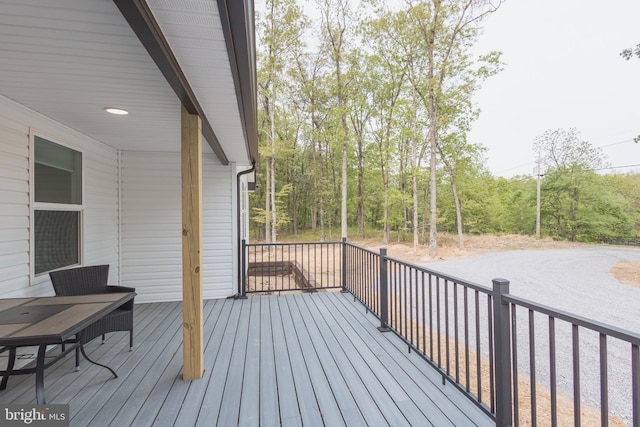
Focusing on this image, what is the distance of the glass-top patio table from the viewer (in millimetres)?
1563

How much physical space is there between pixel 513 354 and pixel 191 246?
7.36 ft

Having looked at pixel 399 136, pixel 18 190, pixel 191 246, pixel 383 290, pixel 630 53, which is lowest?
pixel 383 290

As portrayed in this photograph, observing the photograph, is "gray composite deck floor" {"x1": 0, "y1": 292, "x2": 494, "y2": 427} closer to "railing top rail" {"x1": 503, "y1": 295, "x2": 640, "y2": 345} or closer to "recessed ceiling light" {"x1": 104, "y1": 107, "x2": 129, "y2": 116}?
"railing top rail" {"x1": 503, "y1": 295, "x2": 640, "y2": 345}

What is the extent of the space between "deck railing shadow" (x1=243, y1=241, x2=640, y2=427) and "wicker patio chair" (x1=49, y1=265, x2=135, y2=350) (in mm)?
2647

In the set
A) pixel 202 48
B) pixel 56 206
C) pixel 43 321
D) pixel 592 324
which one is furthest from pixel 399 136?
pixel 43 321

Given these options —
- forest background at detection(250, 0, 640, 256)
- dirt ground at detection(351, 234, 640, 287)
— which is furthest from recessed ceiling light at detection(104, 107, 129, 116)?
dirt ground at detection(351, 234, 640, 287)

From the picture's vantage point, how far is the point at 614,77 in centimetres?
1398

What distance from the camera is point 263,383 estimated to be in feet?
6.98

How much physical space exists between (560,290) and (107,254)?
27.8 ft

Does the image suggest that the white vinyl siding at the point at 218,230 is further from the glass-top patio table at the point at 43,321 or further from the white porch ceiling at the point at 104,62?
the glass-top patio table at the point at 43,321

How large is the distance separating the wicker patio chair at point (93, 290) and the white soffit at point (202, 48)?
83.0 inches

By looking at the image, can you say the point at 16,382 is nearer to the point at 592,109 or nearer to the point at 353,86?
the point at 353,86

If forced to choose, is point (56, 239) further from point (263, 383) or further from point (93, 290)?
point (263, 383)

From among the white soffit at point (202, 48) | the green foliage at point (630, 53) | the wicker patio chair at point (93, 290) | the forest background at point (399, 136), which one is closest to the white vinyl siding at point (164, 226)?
the wicker patio chair at point (93, 290)
